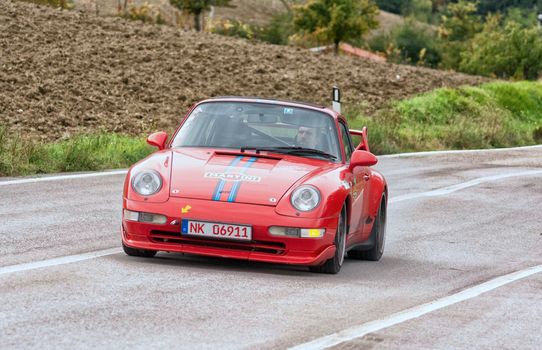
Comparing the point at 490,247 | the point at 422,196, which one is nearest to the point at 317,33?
the point at 422,196

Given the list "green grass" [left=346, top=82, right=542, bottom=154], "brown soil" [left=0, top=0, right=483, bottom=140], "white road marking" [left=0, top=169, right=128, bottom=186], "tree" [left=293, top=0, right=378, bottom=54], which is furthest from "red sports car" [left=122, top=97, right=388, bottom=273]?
"tree" [left=293, top=0, right=378, bottom=54]

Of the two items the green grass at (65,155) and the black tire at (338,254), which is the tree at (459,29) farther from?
Answer: the black tire at (338,254)

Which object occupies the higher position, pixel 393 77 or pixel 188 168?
pixel 188 168

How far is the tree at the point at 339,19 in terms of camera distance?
63438mm

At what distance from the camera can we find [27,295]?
341 inches

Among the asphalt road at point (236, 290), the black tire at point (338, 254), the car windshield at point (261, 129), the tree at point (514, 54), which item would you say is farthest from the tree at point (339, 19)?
the black tire at point (338, 254)

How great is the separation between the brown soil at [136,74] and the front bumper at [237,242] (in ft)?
46.2

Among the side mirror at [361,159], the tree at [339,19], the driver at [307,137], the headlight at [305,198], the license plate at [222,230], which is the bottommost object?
the tree at [339,19]

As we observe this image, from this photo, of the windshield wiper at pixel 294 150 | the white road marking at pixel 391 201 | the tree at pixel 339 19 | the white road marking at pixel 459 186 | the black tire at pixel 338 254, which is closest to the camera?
the white road marking at pixel 391 201

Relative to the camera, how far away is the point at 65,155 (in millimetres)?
19953

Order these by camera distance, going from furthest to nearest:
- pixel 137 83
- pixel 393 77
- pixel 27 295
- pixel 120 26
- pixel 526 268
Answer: pixel 393 77, pixel 120 26, pixel 137 83, pixel 526 268, pixel 27 295

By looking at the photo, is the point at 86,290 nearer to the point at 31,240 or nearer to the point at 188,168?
the point at 188,168

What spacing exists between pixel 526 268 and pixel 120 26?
32.9 metres

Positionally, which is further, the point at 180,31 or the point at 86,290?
the point at 180,31
